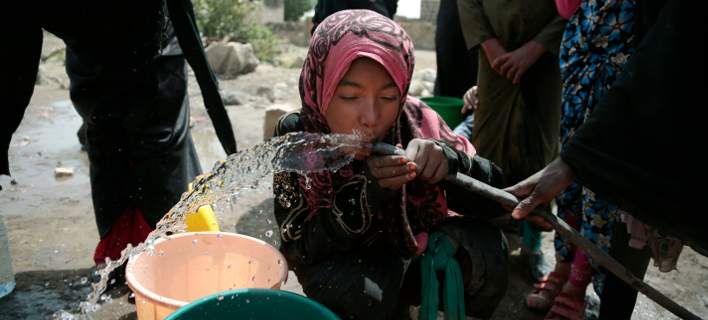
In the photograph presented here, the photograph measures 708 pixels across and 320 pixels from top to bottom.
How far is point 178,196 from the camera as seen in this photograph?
271 centimetres

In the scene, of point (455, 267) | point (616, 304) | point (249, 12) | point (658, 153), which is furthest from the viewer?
point (249, 12)

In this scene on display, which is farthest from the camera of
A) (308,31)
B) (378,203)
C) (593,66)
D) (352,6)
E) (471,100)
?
(308,31)

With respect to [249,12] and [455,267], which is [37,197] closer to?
[455,267]

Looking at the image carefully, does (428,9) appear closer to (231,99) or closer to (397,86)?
(231,99)

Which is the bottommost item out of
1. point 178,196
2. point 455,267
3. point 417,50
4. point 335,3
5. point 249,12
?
point 417,50

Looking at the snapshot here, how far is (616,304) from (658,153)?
0.92 meters

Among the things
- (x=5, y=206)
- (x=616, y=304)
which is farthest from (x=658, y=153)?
(x=5, y=206)

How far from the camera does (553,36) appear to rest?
2.84m

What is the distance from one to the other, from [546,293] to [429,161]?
4.29 ft

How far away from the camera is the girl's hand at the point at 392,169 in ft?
5.20

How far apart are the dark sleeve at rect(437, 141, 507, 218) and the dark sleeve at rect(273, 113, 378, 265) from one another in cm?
34

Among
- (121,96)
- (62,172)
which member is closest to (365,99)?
(121,96)

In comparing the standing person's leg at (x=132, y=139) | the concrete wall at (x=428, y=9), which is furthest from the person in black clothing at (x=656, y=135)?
the concrete wall at (x=428, y=9)

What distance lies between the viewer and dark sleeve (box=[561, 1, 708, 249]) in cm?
129
